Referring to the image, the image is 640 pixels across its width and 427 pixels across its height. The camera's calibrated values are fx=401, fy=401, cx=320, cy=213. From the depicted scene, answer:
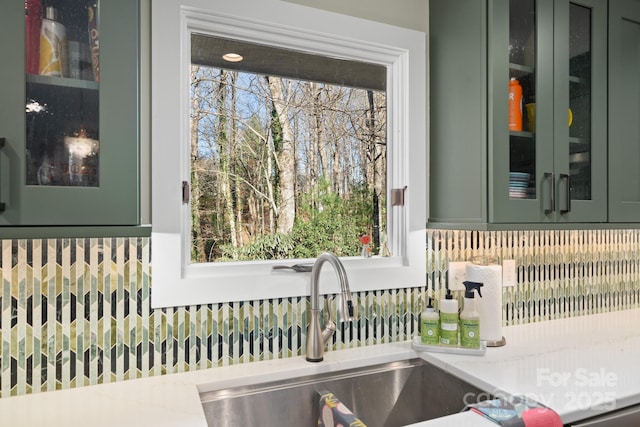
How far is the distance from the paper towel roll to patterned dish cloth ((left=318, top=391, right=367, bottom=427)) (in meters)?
0.66

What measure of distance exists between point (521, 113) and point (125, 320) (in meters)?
1.52

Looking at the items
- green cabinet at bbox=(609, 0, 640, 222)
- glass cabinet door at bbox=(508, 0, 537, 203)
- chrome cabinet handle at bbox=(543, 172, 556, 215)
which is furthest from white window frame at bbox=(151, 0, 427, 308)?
green cabinet at bbox=(609, 0, 640, 222)

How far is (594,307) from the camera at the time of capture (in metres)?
2.06

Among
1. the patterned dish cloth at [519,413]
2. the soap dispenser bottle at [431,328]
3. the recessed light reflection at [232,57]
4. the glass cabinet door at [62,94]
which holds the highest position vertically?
the recessed light reflection at [232,57]

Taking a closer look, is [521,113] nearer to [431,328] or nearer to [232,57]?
[431,328]

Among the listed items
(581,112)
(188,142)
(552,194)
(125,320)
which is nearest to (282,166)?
(188,142)

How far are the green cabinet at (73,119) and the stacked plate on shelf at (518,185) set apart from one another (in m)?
1.21

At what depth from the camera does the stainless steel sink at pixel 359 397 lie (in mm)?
1207

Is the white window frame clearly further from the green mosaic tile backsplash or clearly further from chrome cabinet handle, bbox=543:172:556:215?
chrome cabinet handle, bbox=543:172:556:215

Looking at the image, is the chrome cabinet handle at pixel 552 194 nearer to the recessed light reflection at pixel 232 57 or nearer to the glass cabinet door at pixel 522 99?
the glass cabinet door at pixel 522 99

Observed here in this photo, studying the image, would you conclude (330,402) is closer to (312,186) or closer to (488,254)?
(312,186)

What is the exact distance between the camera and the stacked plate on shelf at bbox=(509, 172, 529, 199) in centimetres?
143

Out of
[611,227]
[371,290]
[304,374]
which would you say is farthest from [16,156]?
[611,227]

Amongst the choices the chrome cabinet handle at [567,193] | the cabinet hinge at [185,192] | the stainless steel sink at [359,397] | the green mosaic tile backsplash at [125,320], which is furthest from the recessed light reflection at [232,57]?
the chrome cabinet handle at [567,193]
